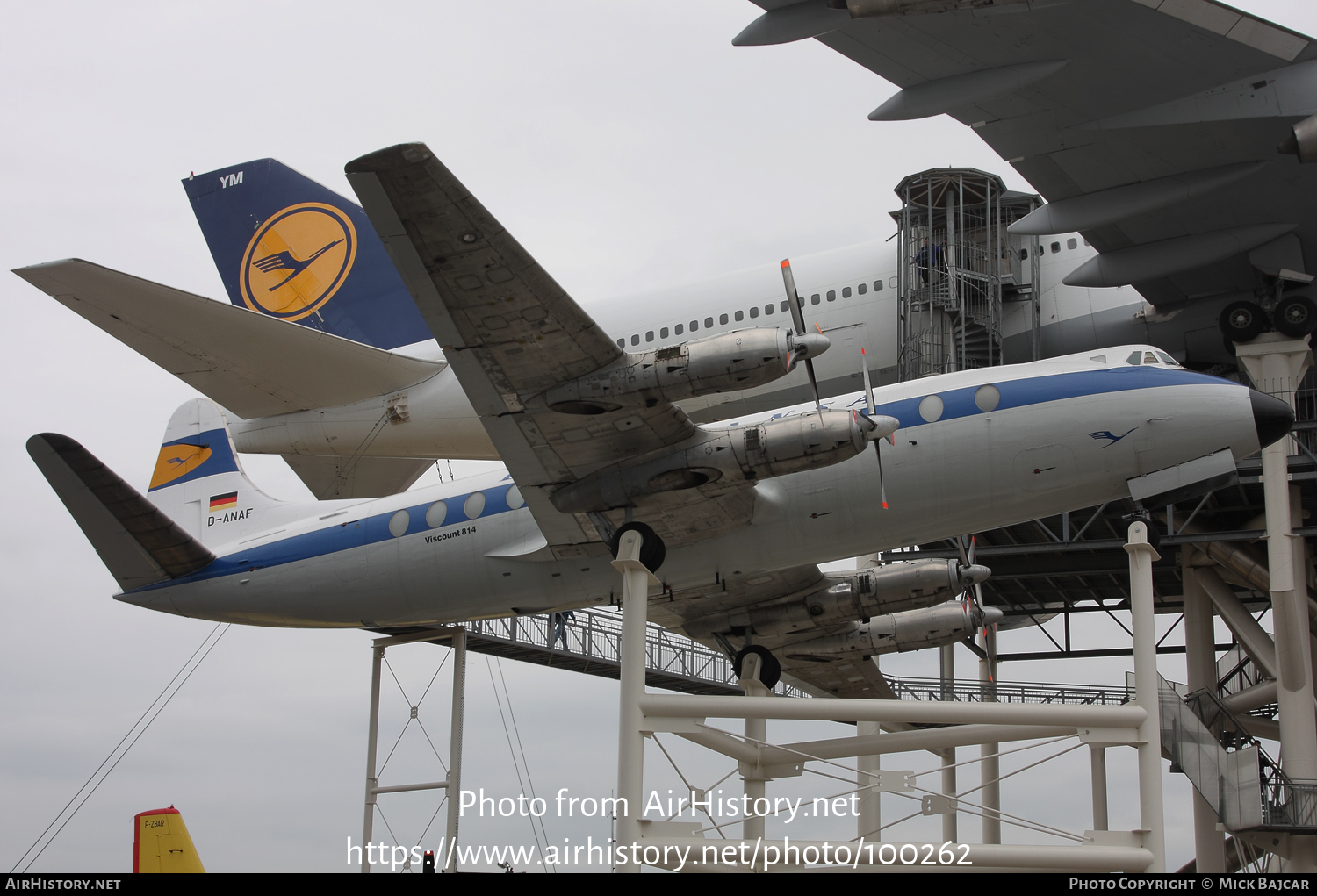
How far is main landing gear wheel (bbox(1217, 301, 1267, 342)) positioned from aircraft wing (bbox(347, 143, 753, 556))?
16022mm

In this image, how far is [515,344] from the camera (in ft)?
61.4

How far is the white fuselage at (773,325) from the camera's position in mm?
27859

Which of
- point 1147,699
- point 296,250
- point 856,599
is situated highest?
point 296,250

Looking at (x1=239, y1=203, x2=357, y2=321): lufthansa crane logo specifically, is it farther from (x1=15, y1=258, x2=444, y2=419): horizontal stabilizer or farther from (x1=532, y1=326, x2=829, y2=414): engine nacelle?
(x1=532, y1=326, x2=829, y2=414): engine nacelle

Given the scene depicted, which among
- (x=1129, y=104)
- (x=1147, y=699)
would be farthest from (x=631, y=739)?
(x=1129, y=104)

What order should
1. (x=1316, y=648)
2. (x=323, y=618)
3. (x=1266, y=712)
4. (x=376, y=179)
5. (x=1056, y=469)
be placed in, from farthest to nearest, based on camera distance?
(x=1266, y=712), (x=1316, y=648), (x=323, y=618), (x=1056, y=469), (x=376, y=179)

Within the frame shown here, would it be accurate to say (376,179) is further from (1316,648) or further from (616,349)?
(1316,648)

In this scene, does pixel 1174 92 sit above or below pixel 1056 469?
above

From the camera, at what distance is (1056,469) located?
20.1 m

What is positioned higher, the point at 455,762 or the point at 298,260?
the point at 298,260

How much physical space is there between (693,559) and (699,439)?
2916mm

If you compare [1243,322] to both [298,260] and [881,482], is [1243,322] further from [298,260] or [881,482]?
[298,260]

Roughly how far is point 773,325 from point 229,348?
12.5 m


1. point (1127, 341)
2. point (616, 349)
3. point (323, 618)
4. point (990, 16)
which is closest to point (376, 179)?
point (616, 349)
